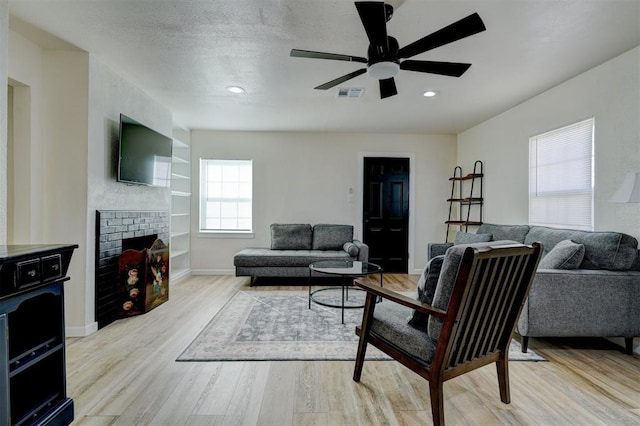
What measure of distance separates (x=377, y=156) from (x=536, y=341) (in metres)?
3.59

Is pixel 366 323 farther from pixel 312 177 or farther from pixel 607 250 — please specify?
pixel 312 177

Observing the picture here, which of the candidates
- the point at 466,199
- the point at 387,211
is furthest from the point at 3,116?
the point at 466,199

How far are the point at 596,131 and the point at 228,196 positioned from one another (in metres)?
4.94

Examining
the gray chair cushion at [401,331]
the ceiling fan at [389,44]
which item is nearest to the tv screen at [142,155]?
the ceiling fan at [389,44]

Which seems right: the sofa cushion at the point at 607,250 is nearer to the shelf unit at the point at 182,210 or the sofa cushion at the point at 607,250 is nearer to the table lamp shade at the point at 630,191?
the table lamp shade at the point at 630,191

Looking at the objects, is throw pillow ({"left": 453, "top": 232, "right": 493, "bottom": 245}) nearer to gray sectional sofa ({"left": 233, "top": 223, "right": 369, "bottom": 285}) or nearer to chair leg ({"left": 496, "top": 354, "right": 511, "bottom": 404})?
gray sectional sofa ({"left": 233, "top": 223, "right": 369, "bottom": 285})

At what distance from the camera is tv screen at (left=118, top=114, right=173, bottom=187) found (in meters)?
3.04

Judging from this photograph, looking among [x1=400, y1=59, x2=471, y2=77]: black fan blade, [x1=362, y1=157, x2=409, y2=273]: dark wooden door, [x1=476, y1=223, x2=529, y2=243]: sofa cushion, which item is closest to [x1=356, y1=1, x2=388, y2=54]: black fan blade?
[x1=400, y1=59, x2=471, y2=77]: black fan blade

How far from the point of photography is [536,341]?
2688mm

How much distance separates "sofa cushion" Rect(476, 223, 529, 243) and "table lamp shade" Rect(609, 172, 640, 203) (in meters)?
1.19

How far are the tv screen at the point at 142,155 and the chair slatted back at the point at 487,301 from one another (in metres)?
3.16

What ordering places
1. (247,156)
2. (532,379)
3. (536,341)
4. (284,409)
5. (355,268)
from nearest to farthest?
1. (284,409)
2. (532,379)
3. (536,341)
4. (355,268)
5. (247,156)

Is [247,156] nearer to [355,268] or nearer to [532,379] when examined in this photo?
[355,268]

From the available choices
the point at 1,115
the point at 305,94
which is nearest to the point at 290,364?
the point at 1,115
